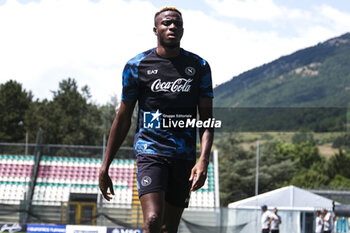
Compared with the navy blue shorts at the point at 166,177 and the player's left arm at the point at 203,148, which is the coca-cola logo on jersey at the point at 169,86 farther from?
the navy blue shorts at the point at 166,177

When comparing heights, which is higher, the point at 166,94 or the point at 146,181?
the point at 166,94

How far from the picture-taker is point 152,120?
4477mm

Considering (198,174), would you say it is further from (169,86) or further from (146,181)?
(169,86)

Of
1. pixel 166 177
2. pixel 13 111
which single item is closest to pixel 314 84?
pixel 13 111

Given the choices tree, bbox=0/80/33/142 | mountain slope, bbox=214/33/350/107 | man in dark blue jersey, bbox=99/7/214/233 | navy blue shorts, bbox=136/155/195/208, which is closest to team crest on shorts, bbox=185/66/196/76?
man in dark blue jersey, bbox=99/7/214/233

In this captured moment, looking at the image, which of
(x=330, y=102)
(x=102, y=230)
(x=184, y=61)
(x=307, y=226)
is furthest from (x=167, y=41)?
(x=330, y=102)

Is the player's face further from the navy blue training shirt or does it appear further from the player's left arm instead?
the player's left arm

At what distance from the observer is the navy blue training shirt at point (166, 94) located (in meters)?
4.45

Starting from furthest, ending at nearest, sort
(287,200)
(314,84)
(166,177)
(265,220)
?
(314,84), (287,200), (265,220), (166,177)

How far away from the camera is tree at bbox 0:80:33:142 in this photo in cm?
7006

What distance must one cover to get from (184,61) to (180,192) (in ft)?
3.12

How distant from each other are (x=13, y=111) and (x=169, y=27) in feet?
231

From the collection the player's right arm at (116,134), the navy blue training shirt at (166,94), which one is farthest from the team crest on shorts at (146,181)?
the player's right arm at (116,134)

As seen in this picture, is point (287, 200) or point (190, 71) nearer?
point (190, 71)
